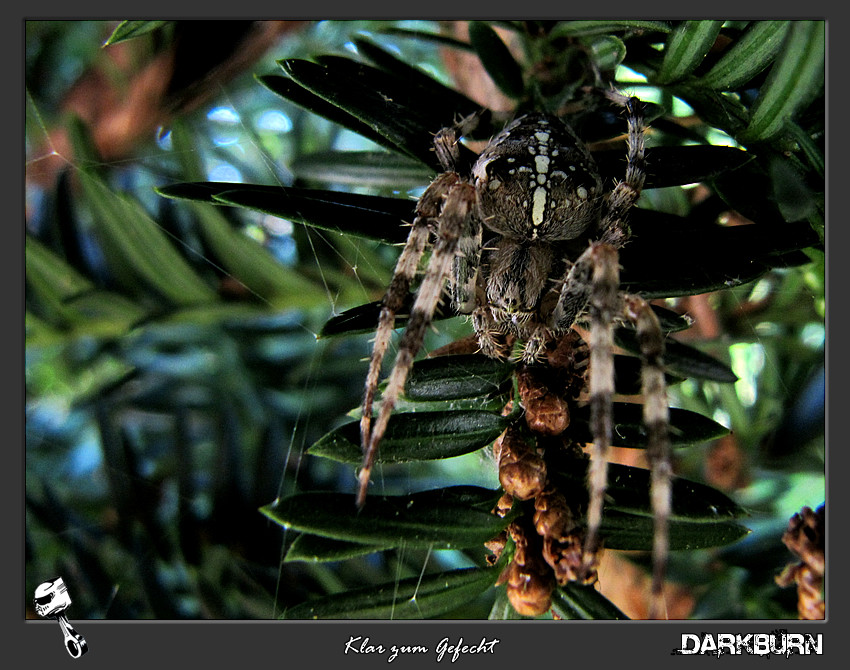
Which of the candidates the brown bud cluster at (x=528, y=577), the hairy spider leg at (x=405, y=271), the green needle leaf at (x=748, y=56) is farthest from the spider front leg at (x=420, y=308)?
the green needle leaf at (x=748, y=56)

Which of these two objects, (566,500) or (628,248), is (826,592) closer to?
(566,500)

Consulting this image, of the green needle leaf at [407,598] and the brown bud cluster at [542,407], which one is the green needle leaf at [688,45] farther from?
the green needle leaf at [407,598]

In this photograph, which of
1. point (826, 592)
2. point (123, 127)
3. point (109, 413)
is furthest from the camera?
point (123, 127)

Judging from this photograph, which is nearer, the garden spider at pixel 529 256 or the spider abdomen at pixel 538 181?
the garden spider at pixel 529 256

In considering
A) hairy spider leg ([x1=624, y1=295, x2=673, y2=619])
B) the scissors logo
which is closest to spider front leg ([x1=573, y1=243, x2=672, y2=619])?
hairy spider leg ([x1=624, y1=295, x2=673, y2=619])

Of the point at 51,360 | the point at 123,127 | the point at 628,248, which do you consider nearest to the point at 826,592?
the point at 628,248

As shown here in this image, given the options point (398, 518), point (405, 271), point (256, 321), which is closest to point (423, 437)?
point (398, 518)
